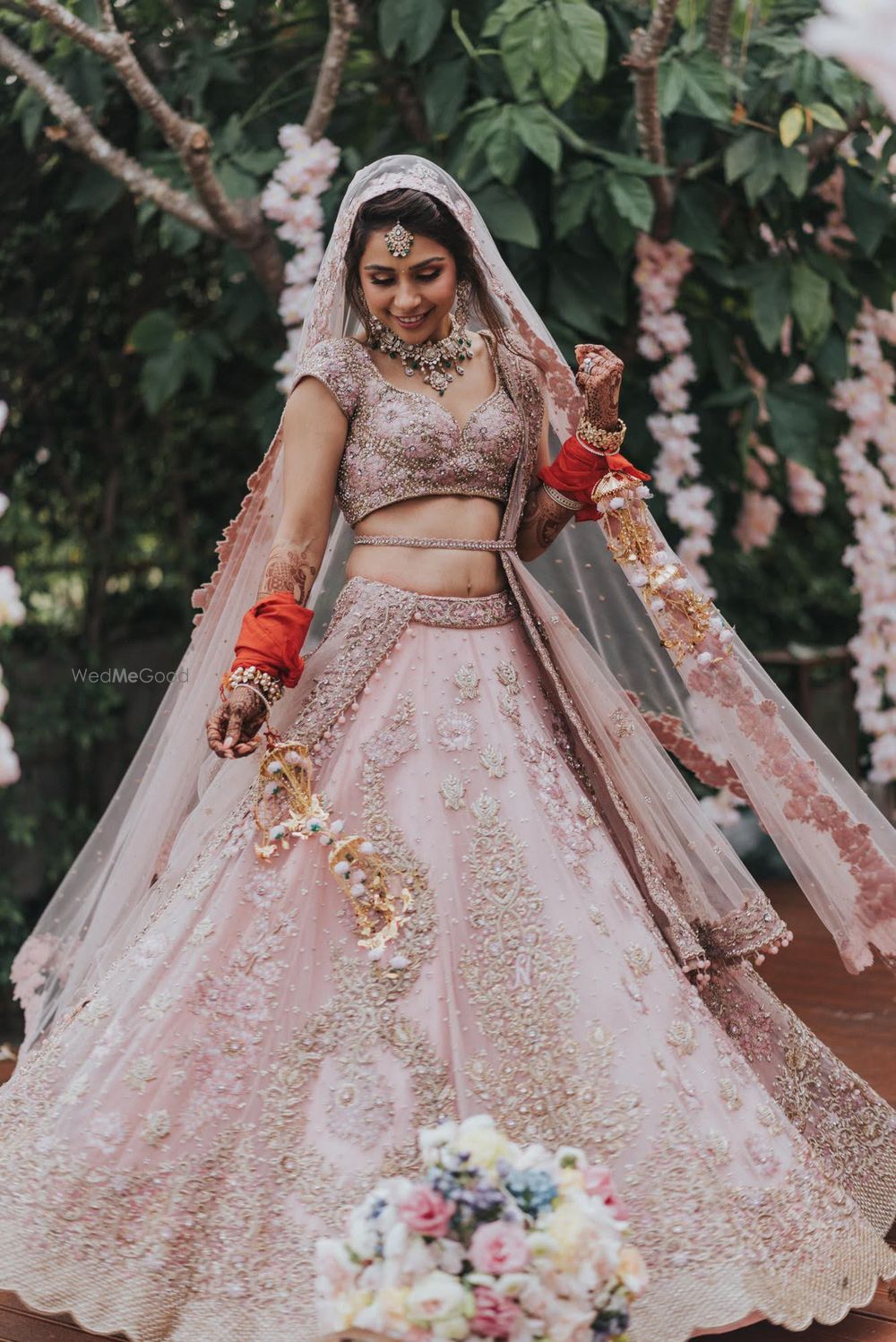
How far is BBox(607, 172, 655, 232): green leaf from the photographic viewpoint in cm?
321

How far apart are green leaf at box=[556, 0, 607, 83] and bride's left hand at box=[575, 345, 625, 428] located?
0.98 metres

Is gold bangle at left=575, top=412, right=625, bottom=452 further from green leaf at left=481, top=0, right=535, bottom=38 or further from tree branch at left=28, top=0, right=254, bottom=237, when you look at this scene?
tree branch at left=28, top=0, right=254, bottom=237

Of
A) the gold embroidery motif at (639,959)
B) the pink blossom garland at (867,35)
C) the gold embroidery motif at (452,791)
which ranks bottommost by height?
the gold embroidery motif at (639,959)

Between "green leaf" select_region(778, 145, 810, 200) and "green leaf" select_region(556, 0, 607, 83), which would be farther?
"green leaf" select_region(778, 145, 810, 200)

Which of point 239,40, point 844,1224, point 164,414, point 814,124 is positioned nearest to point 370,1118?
point 844,1224

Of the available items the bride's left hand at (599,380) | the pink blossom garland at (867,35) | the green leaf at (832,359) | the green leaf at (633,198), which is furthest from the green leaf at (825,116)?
the pink blossom garland at (867,35)

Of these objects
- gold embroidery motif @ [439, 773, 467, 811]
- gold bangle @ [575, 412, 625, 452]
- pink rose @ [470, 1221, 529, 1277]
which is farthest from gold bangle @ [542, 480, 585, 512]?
pink rose @ [470, 1221, 529, 1277]

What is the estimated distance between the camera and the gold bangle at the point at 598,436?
2426mm

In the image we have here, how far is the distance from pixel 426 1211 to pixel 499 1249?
0.26ft

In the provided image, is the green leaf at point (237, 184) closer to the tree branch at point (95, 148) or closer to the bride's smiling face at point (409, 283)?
the tree branch at point (95, 148)

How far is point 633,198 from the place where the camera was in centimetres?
325

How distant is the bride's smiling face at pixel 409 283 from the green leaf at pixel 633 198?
966 millimetres

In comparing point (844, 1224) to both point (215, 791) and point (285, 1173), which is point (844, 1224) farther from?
point (215, 791)

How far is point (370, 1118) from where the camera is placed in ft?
6.51
